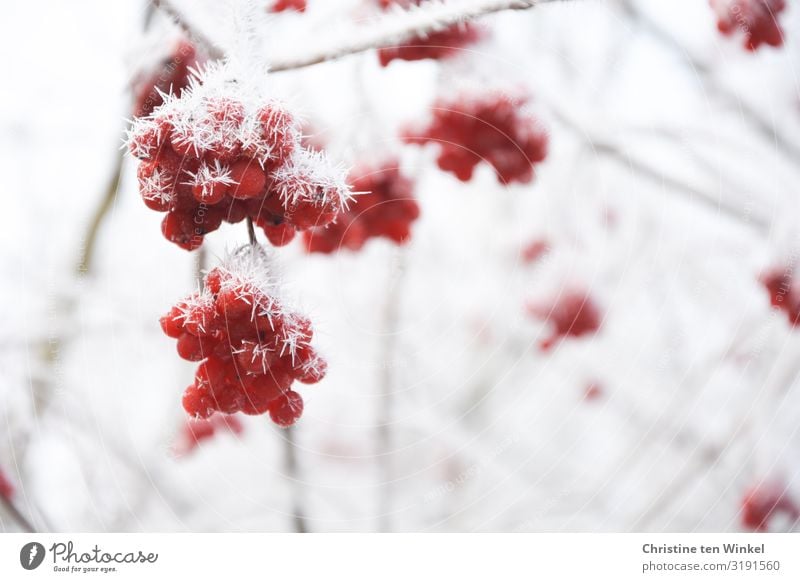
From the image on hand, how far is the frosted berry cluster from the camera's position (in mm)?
482

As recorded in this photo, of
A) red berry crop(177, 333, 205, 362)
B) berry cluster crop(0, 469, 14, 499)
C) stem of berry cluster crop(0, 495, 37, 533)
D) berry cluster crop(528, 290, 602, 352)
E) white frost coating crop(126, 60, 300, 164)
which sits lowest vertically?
stem of berry cluster crop(0, 495, 37, 533)

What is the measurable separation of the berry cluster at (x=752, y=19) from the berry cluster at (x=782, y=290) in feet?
0.69

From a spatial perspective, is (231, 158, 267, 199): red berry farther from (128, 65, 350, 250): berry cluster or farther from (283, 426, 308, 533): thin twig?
(283, 426, 308, 533): thin twig

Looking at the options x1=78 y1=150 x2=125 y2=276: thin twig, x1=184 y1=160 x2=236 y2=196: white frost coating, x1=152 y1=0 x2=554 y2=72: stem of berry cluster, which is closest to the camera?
x1=184 y1=160 x2=236 y2=196: white frost coating

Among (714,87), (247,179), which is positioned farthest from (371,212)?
(714,87)

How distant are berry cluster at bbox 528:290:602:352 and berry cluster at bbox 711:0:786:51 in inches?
10.7

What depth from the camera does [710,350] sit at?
63 cm

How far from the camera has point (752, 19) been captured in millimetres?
574

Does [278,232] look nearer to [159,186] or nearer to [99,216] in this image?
[159,186]

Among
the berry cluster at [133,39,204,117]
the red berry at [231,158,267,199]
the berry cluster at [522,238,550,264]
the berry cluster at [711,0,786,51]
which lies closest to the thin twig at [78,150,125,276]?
the berry cluster at [133,39,204,117]
